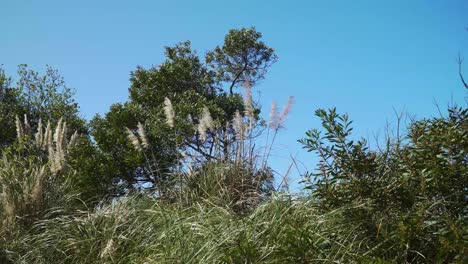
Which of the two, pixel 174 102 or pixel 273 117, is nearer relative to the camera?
pixel 273 117

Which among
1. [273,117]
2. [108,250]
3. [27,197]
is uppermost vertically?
[273,117]

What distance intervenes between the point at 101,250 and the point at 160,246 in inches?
23.5

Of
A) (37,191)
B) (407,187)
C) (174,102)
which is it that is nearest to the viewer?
(407,187)

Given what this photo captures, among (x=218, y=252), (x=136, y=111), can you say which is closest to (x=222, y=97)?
(x=136, y=111)

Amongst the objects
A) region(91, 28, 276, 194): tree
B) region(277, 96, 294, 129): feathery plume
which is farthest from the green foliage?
region(91, 28, 276, 194): tree

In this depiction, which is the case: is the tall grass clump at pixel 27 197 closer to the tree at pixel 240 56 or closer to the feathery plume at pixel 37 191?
the feathery plume at pixel 37 191

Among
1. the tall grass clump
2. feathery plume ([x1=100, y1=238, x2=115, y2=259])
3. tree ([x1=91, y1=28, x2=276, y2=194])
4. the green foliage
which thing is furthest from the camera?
tree ([x1=91, y1=28, x2=276, y2=194])

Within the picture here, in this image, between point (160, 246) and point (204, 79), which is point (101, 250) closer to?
point (160, 246)

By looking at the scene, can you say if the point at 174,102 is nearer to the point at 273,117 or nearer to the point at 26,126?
the point at 26,126

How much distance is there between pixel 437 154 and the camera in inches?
153

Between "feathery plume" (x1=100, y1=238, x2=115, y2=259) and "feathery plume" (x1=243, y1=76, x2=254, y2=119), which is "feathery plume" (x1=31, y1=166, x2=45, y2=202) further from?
"feathery plume" (x1=243, y1=76, x2=254, y2=119)

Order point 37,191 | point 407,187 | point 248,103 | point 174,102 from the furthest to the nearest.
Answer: point 174,102 < point 248,103 < point 37,191 < point 407,187

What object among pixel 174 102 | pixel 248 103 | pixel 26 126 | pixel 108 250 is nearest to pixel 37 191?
pixel 108 250

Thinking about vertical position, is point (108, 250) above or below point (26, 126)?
below
